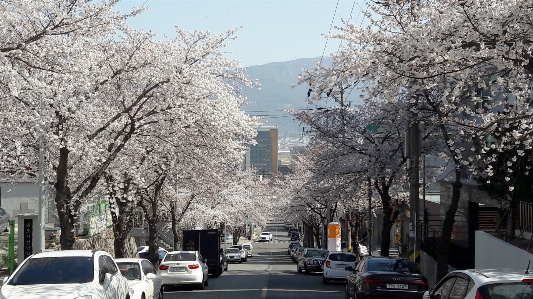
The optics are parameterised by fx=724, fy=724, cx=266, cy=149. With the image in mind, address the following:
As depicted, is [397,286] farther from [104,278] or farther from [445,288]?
[104,278]

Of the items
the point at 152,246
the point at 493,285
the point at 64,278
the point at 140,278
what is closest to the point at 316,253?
the point at 152,246

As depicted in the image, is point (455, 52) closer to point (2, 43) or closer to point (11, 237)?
point (2, 43)

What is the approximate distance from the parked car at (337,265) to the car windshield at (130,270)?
13835mm

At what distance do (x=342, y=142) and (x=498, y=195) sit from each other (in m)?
8.38

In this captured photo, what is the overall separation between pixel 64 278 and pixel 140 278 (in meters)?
4.10

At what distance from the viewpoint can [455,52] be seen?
11242 mm

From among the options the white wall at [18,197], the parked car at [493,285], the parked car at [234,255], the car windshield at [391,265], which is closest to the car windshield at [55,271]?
the parked car at [493,285]

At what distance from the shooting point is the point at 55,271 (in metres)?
12.2

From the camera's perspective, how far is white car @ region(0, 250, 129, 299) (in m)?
11.2

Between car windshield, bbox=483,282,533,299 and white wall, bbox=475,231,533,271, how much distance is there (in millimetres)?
7853

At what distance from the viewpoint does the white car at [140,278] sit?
49.7 feet

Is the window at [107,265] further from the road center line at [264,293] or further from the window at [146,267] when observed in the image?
the road center line at [264,293]

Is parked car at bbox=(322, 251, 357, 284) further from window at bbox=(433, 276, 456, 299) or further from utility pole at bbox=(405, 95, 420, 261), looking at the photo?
window at bbox=(433, 276, 456, 299)

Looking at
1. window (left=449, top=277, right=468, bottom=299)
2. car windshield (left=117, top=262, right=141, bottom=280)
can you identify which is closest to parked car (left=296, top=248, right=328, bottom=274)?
car windshield (left=117, top=262, right=141, bottom=280)
